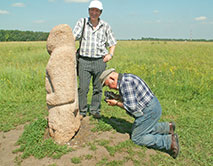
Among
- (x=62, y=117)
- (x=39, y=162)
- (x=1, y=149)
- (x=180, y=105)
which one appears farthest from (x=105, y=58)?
(x=180, y=105)

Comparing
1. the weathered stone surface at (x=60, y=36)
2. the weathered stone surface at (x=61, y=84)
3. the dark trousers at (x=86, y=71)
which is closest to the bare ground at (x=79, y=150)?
the weathered stone surface at (x=61, y=84)

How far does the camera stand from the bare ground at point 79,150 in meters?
3.58

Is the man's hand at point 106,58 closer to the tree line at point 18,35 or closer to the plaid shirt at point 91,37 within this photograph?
the plaid shirt at point 91,37

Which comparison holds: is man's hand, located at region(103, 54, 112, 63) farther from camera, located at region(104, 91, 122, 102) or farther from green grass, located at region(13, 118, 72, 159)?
green grass, located at region(13, 118, 72, 159)

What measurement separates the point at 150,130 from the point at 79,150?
140 centimetres

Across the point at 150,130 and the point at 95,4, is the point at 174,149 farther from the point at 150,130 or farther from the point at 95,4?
the point at 95,4

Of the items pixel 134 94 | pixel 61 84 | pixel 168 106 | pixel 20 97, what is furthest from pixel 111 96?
pixel 20 97

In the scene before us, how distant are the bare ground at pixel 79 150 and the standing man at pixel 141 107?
0.88ft

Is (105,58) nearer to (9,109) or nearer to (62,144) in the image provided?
(62,144)

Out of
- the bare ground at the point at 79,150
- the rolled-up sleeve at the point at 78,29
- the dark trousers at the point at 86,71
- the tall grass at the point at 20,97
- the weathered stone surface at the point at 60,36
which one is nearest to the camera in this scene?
the bare ground at the point at 79,150

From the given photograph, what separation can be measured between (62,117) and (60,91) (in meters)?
0.53

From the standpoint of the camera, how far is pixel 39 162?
11.7 ft

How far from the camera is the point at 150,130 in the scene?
3982mm

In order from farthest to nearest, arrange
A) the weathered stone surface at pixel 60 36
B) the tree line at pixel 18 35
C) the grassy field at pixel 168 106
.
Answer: the tree line at pixel 18 35 → the grassy field at pixel 168 106 → the weathered stone surface at pixel 60 36
